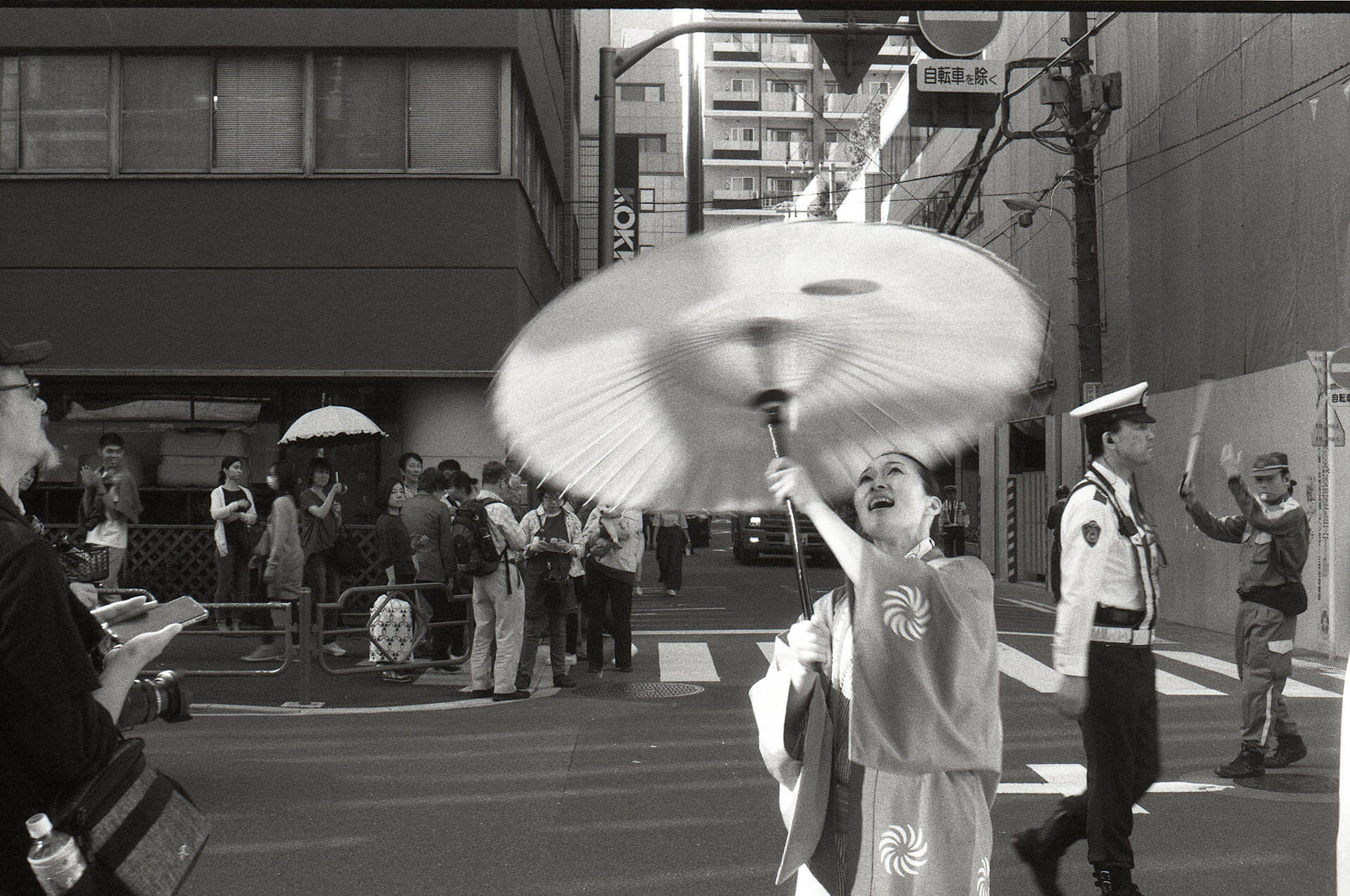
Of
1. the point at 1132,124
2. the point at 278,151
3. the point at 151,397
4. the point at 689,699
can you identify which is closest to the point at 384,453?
the point at 151,397

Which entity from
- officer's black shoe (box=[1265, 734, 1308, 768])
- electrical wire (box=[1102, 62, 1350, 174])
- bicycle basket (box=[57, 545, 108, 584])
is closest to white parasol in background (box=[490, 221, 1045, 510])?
bicycle basket (box=[57, 545, 108, 584])

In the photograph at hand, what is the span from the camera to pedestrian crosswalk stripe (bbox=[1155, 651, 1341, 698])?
1163cm

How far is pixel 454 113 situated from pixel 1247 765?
519 inches

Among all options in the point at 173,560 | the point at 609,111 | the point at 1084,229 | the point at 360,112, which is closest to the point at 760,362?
the point at 609,111

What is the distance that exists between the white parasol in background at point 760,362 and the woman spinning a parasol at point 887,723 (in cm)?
29

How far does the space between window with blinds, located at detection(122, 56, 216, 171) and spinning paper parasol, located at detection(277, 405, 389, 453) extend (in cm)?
481

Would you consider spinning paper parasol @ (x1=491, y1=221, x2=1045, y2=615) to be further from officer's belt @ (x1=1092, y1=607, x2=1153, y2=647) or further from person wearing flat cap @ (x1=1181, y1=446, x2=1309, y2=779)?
person wearing flat cap @ (x1=1181, y1=446, x2=1309, y2=779)

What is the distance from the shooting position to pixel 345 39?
17.5 meters

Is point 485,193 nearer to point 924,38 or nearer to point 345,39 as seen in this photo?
point 345,39

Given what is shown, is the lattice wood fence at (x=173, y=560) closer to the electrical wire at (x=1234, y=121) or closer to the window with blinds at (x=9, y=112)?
the window with blinds at (x=9, y=112)

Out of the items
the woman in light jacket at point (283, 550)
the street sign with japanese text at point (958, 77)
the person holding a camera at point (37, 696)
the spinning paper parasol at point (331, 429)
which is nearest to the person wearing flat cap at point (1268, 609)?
the person holding a camera at point (37, 696)

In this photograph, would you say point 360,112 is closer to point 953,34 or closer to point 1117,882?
point 953,34

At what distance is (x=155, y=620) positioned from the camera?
307 centimetres

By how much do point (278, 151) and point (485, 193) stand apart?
2.72 metres
